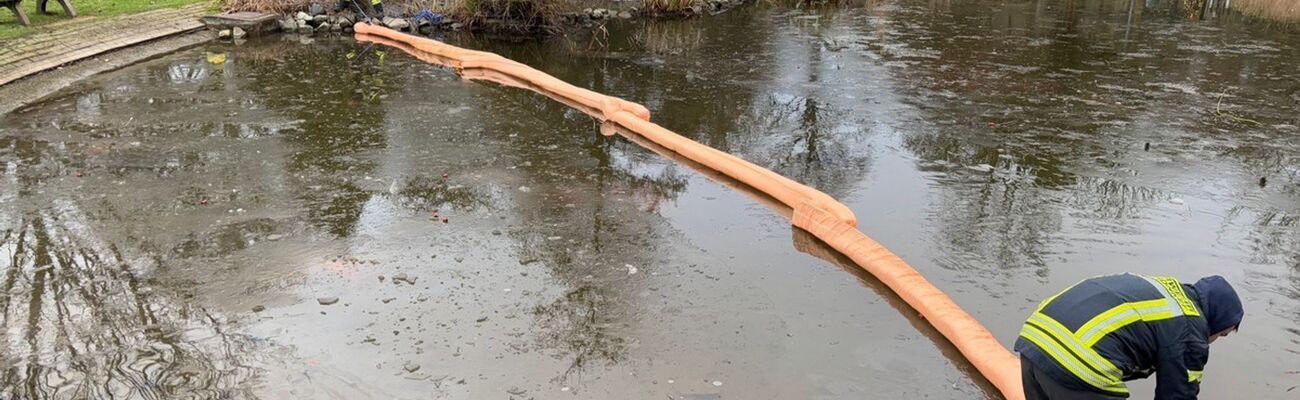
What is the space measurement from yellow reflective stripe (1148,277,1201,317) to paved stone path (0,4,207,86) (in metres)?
10.8

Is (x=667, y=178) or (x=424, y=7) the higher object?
(x=424, y=7)

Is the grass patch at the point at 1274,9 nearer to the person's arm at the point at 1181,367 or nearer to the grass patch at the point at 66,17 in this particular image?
the person's arm at the point at 1181,367

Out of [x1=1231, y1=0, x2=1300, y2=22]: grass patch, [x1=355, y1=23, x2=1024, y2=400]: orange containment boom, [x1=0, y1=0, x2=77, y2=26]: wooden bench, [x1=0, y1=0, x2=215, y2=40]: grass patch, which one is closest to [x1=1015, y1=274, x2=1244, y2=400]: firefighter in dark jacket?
[x1=355, y1=23, x2=1024, y2=400]: orange containment boom

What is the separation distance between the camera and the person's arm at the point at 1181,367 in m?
2.39

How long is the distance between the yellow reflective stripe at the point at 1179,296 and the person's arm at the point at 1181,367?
8 centimetres

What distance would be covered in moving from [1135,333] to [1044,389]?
0.36 metres

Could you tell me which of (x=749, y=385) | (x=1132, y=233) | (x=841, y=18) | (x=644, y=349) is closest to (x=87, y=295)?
(x=644, y=349)

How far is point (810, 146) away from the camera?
7547mm

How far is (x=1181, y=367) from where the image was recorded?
2.41 meters

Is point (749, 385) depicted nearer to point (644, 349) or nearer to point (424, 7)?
point (644, 349)

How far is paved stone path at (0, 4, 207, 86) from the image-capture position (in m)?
9.69

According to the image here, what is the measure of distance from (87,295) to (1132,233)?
626cm

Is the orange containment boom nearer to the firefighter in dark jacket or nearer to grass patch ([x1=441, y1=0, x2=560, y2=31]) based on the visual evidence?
the firefighter in dark jacket

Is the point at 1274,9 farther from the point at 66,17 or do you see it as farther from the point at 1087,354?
the point at 66,17
